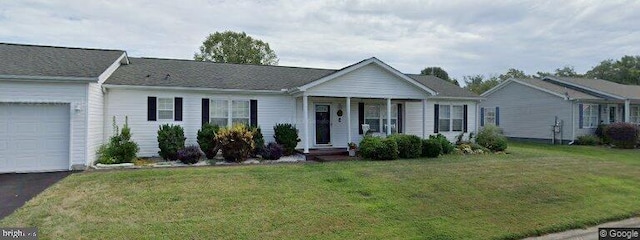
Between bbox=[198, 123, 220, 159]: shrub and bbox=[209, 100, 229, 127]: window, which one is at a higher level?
bbox=[209, 100, 229, 127]: window

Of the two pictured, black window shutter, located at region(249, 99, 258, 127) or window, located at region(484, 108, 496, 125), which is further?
window, located at region(484, 108, 496, 125)

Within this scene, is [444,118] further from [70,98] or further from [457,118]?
[70,98]

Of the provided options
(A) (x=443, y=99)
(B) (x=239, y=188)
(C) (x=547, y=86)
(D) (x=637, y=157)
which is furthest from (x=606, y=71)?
(B) (x=239, y=188)

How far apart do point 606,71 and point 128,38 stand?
59702 millimetres

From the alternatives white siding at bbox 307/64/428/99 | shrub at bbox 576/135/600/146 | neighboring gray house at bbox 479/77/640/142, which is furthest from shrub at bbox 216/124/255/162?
shrub at bbox 576/135/600/146

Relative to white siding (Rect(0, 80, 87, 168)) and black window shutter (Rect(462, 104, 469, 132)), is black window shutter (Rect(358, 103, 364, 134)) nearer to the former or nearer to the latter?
black window shutter (Rect(462, 104, 469, 132))

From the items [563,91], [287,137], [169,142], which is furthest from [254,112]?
[563,91]

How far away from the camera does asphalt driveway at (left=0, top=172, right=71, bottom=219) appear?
6.80 metres

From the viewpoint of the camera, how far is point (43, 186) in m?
8.25

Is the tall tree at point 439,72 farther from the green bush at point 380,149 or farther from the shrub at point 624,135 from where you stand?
the green bush at point 380,149

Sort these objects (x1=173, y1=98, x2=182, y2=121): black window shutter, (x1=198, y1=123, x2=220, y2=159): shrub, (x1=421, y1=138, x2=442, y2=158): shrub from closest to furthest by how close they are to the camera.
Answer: (x1=198, y1=123, x2=220, y2=159): shrub < (x1=173, y1=98, x2=182, y2=121): black window shutter < (x1=421, y1=138, x2=442, y2=158): shrub

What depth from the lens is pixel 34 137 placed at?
401 inches

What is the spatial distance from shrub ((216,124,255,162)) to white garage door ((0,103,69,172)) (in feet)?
14.2

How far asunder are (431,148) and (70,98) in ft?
38.5
